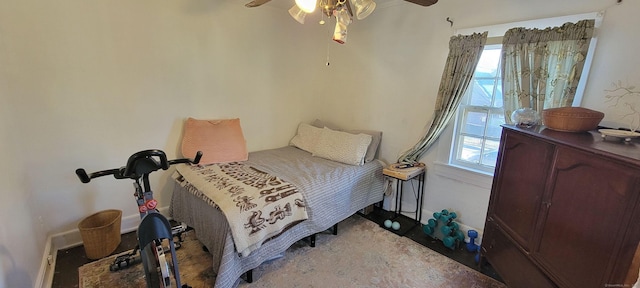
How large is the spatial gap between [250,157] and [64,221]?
155cm

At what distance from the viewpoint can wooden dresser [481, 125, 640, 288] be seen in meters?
1.08

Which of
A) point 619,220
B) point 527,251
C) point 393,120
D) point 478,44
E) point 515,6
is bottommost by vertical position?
point 527,251

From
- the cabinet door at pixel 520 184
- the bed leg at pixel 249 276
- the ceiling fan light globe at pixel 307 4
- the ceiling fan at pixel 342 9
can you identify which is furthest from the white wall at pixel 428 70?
the bed leg at pixel 249 276

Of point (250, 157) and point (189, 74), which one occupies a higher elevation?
point (189, 74)

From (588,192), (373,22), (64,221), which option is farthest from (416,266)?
(64,221)

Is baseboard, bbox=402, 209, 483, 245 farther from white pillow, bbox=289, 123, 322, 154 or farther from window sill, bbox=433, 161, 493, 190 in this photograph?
white pillow, bbox=289, 123, 322, 154

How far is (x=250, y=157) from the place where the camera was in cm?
284

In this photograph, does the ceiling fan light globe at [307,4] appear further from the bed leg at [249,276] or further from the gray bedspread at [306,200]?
the bed leg at [249,276]

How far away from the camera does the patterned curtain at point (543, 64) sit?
1.77 metres

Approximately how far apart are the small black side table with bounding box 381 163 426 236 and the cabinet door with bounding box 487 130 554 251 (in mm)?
755

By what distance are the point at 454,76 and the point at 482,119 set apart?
0.46 metres

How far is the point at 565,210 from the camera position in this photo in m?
1.33

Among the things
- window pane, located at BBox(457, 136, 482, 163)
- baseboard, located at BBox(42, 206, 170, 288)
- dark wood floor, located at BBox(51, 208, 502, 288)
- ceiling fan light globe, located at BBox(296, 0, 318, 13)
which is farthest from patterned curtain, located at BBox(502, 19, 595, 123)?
baseboard, located at BBox(42, 206, 170, 288)

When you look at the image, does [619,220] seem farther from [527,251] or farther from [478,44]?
[478,44]
